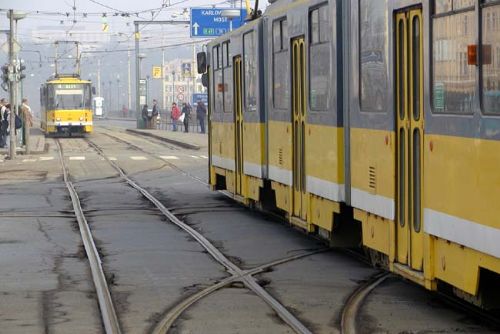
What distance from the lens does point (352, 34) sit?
11711mm

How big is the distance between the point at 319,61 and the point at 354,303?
127 inches

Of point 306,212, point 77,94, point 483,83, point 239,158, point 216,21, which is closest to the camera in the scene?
point 483,83

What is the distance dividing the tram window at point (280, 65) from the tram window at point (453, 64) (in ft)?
18.9

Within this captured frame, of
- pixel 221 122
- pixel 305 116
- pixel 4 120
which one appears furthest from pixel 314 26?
pixel 4 120

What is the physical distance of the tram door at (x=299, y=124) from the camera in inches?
558

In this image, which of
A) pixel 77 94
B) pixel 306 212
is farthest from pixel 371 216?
pixel 77 94

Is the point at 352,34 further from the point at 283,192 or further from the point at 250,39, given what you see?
the point at 250,39

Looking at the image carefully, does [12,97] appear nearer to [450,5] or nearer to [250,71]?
[250,71]

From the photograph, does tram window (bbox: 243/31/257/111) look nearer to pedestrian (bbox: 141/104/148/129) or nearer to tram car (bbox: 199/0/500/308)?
tram car (bbox: 199/0/500/308)

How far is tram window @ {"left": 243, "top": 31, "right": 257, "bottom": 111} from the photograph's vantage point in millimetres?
17219

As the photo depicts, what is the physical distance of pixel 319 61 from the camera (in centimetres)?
1314

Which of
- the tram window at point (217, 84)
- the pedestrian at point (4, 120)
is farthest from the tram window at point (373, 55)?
the pedestrian at point (4, 120)

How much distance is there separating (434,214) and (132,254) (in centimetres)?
574

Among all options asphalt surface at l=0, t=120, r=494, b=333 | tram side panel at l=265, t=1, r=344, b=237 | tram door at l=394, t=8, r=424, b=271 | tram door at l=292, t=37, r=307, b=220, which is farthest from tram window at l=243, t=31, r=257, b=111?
tram door at l=394, t=8, r=424, b=271
